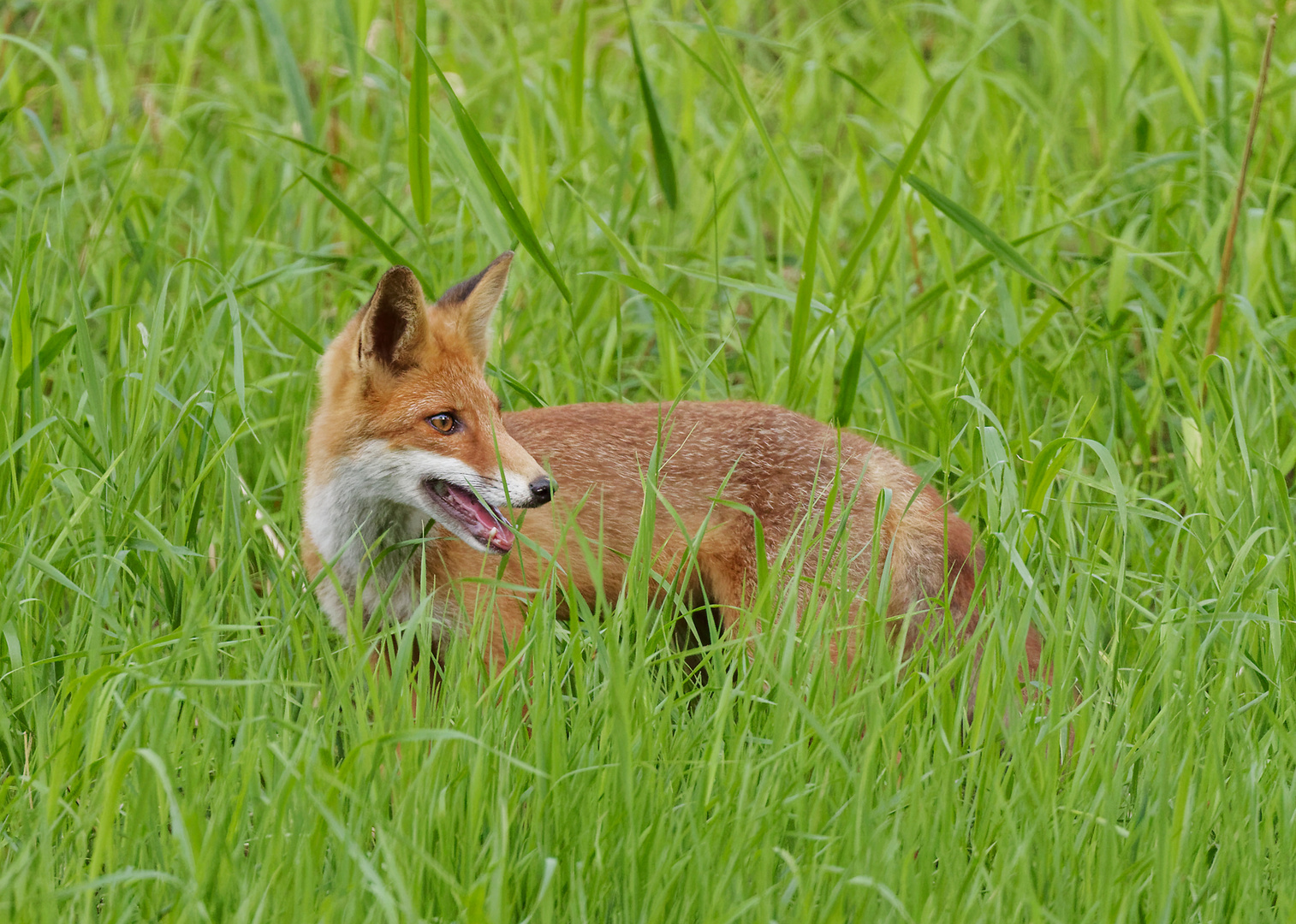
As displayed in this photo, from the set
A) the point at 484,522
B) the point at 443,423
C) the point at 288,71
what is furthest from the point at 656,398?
the point at 288,71

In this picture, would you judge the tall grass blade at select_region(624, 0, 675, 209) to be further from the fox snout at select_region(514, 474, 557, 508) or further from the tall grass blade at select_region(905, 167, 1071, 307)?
the fox snout at select_region(514, 474, 557, 508)

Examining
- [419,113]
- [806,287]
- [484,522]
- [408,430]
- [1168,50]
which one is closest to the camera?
[484,522]

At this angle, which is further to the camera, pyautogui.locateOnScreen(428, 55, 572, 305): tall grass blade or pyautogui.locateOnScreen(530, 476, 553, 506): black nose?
pyautogui.locateOnScreen(428, 55, 572, 305): tall grass blade

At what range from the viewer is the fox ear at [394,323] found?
152 inches

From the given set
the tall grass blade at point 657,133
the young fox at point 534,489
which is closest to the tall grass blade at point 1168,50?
the tall grass blade at point 657,133

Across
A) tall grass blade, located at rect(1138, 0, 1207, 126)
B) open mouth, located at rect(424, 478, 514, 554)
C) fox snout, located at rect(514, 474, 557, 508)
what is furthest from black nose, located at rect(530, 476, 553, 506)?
tall grass blade, located at rect(1138, 0, 1207, 126)

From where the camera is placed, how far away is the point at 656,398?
18.1 feet

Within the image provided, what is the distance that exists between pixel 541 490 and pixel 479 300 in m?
0.89

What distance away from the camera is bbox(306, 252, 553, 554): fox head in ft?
12.6

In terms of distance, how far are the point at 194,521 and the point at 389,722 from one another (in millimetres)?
1318

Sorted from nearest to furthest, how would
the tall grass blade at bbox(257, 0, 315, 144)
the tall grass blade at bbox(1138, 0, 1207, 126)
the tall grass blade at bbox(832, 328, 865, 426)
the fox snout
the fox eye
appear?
the fox snout < the fox eye < the tall grass blade at bbox(832, 328, 865, 426) < the tall grass blade at bbox(257, 0, 315, 144) < the tall grass blade at bbox(1138, 0, 1207, 126)

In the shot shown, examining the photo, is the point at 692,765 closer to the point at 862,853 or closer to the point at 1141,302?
the point at 862,853

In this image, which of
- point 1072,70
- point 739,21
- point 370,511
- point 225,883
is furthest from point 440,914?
point 739,21

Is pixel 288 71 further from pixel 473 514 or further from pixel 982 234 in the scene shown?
pixel 982 234
